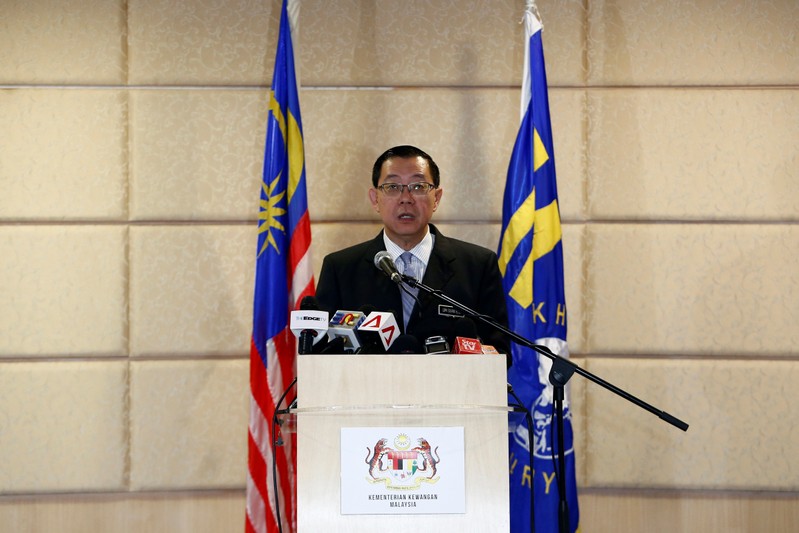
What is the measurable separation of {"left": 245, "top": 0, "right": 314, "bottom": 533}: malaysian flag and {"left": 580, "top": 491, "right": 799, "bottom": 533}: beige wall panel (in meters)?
1.18

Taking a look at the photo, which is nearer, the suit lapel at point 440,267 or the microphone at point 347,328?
the microphone at point 347,328

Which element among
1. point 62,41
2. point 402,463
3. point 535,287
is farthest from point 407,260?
point 62,41

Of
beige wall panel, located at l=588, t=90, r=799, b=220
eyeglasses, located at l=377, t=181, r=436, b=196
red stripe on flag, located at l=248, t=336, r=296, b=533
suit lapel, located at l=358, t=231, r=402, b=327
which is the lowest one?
red stripe on flag, located at l=248, t=336, r=296, b=533

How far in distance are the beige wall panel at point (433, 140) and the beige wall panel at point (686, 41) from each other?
231 mm

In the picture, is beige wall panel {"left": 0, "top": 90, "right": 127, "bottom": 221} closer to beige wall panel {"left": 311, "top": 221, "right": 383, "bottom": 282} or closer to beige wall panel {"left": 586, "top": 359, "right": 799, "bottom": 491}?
beige wall panel {"left": 311, "top": 221, "right": 383, "bottom": 282}

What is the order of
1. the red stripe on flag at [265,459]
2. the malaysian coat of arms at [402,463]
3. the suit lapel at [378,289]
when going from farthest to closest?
1. the red stripe on flag at [265,459]
2. the suit lapel at [378,289]
3. the malaysian coat of arms at [402,463]

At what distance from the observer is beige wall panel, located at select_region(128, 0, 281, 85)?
3146 millimetres

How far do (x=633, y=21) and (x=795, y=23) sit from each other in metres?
0.62

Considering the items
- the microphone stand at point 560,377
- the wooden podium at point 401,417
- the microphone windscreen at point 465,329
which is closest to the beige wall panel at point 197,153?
the microphone windscreen at point 465,329

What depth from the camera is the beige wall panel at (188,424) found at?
312 cm

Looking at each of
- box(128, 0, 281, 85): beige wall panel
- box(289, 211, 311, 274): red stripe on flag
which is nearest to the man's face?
box(289, 211, 311, 274): red stripe on flag

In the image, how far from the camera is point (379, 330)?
5.95 ft

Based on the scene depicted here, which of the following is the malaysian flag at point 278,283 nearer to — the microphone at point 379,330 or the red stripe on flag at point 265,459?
the red stripe on flag at point 265,459

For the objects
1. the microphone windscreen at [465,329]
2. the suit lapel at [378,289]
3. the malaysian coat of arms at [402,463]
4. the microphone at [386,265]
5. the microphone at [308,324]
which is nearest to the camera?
the malaysian coat of arms at [402,463]
